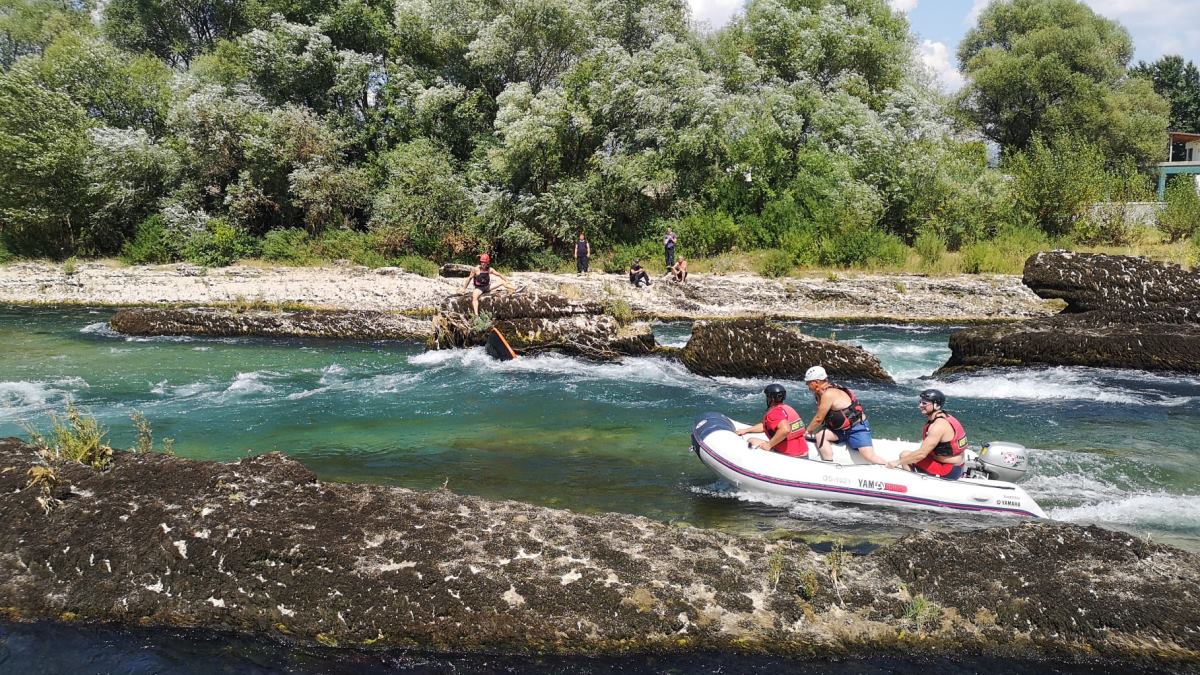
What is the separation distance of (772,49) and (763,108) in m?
4.00

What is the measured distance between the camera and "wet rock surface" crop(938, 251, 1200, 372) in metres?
14.3

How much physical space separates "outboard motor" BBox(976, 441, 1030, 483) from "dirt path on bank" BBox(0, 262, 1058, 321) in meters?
13.0

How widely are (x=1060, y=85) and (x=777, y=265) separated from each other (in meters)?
25.0

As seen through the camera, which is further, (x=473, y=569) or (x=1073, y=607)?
(x=473, y=569)

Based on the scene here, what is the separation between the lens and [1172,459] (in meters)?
9.83

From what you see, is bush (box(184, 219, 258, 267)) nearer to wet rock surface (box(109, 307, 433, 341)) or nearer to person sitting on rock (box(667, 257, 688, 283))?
wet rock surface (box(109, 307, 433, 341))

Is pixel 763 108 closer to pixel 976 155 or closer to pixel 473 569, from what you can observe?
pixel 976 155

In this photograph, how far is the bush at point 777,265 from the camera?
25281 millimetres

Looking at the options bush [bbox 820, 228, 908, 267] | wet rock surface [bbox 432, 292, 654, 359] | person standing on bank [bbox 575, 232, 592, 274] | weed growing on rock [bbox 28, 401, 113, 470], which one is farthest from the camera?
person standing on bank [bbox 575, 232, 592, 274]

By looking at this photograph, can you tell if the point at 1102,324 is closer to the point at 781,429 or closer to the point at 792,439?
the point at 792,439

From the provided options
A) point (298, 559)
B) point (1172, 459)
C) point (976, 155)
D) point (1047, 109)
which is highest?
point (1047, 109)

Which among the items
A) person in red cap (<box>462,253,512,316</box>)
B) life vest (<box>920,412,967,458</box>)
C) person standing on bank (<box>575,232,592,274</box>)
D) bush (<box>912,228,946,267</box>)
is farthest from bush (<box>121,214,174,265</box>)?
life vest (<box>920,412,967,458</box>)

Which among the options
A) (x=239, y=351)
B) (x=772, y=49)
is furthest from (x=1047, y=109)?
(x=239, y=351)

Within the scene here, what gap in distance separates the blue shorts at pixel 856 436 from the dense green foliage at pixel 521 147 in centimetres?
1703
